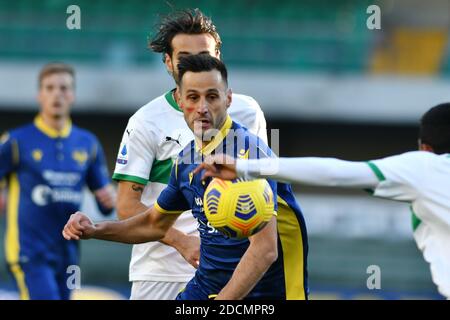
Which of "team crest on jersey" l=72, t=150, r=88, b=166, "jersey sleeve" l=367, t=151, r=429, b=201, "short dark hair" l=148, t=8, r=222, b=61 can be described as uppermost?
"short dark hair" l=148, t=8, r=222, b=61

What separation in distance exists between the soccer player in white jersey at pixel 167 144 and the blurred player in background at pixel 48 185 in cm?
259

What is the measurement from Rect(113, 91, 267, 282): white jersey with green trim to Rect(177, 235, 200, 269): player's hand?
0.27m

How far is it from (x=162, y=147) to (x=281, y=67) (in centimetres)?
1201

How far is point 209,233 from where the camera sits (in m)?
5.13

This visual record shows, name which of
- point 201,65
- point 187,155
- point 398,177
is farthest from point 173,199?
point 398,177

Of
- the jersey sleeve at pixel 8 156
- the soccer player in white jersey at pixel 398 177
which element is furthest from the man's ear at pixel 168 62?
the jersey sleeve at pixel 8 156

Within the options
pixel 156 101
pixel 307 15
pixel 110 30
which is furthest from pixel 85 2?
pixel 156 101

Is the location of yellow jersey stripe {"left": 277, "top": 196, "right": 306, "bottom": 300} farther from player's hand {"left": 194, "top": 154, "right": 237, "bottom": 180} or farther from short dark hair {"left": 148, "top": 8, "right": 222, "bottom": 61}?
short dark hair {"left": 148, "top": 8, "right": 222, "bottom": 61}

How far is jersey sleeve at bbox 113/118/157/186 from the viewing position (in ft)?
19.9

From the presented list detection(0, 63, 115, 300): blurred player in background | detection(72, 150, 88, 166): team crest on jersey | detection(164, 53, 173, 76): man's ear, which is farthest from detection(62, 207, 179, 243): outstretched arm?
detection(72, 150, 88, 166): team crest on jersey

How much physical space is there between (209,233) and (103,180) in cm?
425

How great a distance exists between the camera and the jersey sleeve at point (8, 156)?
8938mm

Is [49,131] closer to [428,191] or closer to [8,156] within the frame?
[8,156]
